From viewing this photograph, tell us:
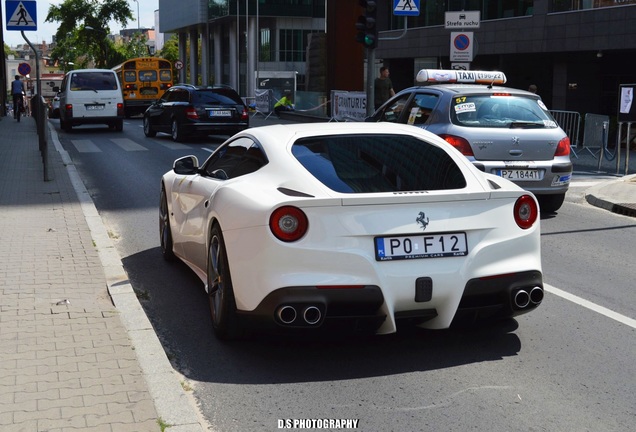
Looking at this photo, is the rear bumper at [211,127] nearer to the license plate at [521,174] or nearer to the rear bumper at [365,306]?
the license plate at [521,174]

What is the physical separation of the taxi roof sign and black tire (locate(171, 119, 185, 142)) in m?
11.9

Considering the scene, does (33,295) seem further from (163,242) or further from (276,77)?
(276,77)

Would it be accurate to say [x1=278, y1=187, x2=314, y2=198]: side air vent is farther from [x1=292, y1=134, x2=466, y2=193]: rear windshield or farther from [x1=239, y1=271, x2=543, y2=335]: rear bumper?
[x1=239, y1=271, x2=543, y2=335]: rear bumper

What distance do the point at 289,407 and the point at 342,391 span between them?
1.23 ft

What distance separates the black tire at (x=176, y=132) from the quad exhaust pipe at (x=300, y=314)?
20.1 meters

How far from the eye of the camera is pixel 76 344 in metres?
5.61

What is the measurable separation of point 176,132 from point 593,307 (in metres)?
19.5

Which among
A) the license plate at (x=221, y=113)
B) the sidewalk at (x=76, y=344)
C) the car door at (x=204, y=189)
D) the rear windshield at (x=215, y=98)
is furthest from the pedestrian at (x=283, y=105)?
the car door at (x=204, y=189)

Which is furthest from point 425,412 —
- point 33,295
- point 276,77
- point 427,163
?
point 276,77

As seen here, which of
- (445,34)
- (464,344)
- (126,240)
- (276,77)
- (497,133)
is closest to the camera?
(464,344)

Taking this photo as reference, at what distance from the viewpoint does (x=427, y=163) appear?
6000mm

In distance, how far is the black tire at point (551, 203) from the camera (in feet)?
39.7

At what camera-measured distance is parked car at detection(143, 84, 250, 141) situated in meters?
24.5

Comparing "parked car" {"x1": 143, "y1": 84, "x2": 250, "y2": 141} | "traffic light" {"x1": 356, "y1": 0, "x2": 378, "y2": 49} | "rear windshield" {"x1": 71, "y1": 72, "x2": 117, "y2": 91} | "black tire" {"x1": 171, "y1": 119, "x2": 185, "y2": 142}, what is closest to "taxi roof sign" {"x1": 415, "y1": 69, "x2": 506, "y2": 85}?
"traffic light" {"x1": 356, "y1": 0, "x2": 378, "y2": 49}
